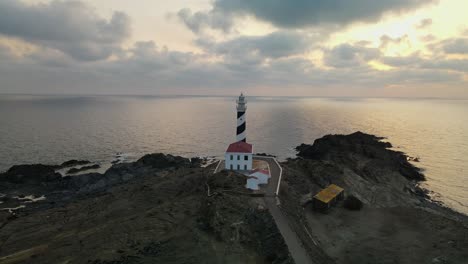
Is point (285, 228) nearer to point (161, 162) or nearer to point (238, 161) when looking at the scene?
point (238, 161)

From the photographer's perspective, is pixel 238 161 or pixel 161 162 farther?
pixel 161 162

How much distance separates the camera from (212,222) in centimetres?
2233

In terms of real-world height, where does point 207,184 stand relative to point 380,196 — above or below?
above

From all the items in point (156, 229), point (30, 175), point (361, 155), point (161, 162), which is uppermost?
point (156, 229)

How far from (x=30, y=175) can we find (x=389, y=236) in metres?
53.6

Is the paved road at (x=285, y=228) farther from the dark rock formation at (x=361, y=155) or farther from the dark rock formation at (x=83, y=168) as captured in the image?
the dark rock formation at (x=83, y=168)

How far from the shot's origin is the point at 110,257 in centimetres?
1905

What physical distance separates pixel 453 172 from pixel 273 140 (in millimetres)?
43064

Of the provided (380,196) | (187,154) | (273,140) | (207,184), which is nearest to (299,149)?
(273,140)

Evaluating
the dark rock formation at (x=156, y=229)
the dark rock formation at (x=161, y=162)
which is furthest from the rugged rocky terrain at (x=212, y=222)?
the dark rock formation at (x=161, y=162)

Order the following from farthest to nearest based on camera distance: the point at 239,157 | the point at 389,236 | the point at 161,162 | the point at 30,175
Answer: the point at 161,162 < the point at 30,175 < the point at 239,157 < the point at 389,236

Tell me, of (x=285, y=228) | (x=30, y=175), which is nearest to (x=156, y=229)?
(x=285, y=228)

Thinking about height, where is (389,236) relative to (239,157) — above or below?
below

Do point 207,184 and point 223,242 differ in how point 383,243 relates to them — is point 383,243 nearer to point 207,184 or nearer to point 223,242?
point 223,242
